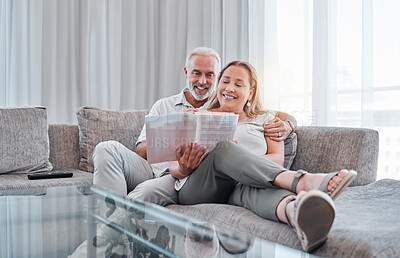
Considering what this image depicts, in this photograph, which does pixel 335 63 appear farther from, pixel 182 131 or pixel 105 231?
pixel 105 231

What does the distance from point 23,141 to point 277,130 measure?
4.39 ft

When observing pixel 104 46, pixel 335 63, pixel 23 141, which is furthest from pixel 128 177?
pixel 104 46

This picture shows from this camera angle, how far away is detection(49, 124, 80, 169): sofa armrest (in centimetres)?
248

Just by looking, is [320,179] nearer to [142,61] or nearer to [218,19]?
[218,19]

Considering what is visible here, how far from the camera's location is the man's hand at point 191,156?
160 centimetres

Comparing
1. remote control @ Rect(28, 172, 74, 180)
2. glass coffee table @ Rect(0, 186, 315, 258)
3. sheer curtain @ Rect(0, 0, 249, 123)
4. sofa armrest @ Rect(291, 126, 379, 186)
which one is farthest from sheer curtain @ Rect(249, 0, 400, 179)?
glass coffee table @ Rect(0, 186, 315, 258)

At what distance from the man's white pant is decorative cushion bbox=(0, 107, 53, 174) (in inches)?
25.6

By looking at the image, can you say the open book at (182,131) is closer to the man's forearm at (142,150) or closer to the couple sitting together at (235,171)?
the couple sitting together at (235,171)

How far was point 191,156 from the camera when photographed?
162cm

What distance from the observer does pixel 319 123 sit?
2598mm

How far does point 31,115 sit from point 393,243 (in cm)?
195

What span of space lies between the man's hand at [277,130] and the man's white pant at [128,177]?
0.47 meters

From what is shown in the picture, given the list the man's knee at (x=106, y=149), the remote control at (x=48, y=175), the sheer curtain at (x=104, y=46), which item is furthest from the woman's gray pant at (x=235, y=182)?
the sheer curtain at (x=104, y=46)

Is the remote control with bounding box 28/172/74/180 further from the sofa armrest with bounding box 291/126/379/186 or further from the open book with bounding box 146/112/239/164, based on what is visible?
the sofa armrest with bounding box 291/126/379/186
